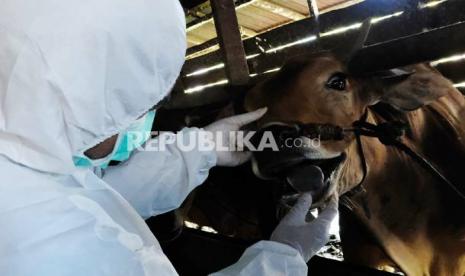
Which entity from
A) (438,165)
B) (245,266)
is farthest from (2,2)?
(438,165)

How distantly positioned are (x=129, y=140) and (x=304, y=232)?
71 centimetres

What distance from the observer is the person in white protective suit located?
1015 millimetres

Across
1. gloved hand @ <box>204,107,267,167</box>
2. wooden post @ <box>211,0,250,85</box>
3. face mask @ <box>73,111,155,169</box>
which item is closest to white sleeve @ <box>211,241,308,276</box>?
face mask @ <box>73,111,155,169</box>

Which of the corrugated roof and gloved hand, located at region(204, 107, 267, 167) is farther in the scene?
the corrugated roof

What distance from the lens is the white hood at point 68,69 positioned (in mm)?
1029

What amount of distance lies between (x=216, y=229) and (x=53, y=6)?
3.43 meters

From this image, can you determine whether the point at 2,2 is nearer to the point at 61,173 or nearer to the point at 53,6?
the point at 53,6

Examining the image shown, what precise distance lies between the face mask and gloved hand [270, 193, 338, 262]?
0.60 metres

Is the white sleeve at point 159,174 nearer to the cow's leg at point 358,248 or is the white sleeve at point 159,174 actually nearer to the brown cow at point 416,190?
the brown cow at point 416,190

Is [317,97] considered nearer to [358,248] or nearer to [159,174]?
[159,174]

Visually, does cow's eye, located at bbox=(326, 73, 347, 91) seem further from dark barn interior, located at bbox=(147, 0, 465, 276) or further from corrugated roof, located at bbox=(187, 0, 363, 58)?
corrugated roof, located at bbox=(187, 0, 363, 58)

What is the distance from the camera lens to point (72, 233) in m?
1.03

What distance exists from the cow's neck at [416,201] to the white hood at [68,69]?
5.72 feet

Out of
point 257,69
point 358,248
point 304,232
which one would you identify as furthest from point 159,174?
point 257,69
